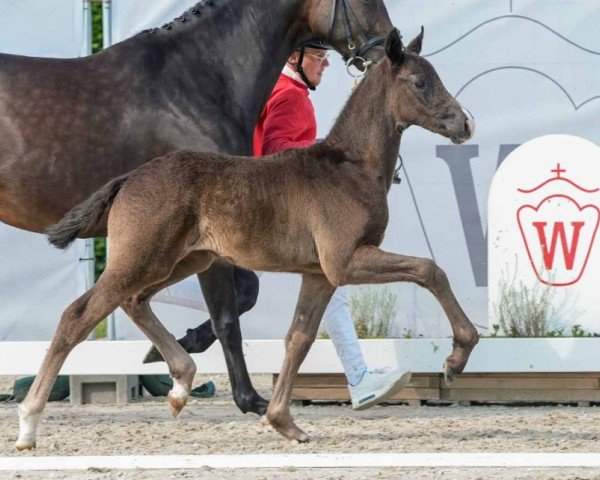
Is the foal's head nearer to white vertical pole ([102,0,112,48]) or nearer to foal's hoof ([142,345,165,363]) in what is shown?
foal's hoof ([142,345,165,363])

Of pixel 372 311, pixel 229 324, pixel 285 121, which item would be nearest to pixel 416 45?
pixel 285 121

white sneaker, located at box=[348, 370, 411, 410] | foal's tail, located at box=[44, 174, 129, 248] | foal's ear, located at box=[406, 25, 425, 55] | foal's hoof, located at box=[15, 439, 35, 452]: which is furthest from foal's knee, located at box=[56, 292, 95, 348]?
foal's ear, located at box=[406, 25, 425, 55]

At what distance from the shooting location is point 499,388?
6.52 meters

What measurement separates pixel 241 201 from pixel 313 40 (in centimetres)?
147

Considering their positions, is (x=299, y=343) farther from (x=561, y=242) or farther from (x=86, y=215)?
(x=561, y=242)

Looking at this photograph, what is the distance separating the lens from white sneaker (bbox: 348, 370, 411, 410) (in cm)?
571

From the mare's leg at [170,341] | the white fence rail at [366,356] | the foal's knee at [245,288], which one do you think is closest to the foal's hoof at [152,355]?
the foal's knee at [245,288]

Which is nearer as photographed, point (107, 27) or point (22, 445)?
point (22, 445)

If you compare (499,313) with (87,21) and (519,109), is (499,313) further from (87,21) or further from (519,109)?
(87,21)

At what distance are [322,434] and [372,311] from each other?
1582mm

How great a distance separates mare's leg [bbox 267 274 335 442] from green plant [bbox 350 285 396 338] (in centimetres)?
176

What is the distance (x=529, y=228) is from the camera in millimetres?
6699

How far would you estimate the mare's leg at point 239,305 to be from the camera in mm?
5977

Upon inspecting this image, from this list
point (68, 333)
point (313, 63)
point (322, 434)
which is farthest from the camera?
point (313, 63)
